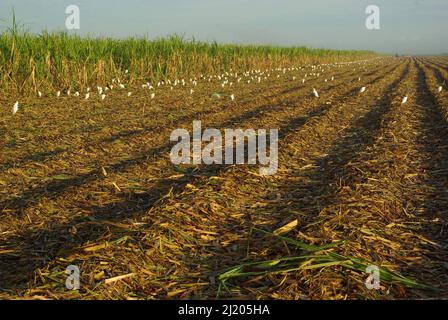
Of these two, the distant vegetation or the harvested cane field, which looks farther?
the distant vegetation

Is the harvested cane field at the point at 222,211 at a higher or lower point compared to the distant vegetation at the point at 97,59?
lower

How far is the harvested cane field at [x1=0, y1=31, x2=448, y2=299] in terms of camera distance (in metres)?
2.93

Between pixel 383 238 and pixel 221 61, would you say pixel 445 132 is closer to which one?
pixel 383 238

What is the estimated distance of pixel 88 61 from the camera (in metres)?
13.5

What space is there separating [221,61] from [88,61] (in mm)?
8861

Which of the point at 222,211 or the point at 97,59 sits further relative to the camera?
the point at 97,59

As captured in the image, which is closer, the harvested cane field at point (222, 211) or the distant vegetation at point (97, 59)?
→ the harvested cane field at point (222, 211)

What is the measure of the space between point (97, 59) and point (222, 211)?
431 inches

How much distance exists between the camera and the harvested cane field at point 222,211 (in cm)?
293

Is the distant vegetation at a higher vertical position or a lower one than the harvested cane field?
higher

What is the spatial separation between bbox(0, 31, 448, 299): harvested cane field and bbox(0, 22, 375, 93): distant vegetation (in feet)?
→ 8.72

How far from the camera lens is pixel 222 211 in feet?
13.7

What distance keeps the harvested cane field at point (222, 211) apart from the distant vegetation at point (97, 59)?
2.66 meters

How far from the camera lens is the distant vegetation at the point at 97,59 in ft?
36.7
